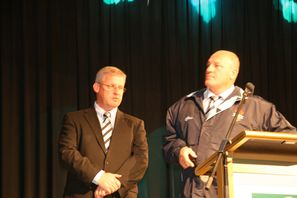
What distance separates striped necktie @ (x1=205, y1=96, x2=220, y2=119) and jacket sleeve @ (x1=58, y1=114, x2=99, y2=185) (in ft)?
2.82

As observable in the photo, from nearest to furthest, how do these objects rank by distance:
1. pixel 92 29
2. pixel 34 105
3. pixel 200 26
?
pixel 34 105 → pixel 92 29 → pixel 200 26

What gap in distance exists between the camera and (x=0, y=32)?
17.1 ft

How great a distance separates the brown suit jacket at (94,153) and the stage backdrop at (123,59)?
1.11 meters

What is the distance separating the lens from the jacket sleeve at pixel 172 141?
3668 mm

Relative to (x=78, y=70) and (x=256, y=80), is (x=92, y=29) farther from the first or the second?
(x=256, y=80)

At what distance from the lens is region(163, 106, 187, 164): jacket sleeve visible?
12.0 feet

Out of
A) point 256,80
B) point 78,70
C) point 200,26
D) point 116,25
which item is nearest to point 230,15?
point 200,26

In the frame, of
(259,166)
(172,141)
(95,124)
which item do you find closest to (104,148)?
(95,124)

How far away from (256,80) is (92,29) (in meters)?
1.85

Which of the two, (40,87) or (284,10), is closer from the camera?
(40,87)

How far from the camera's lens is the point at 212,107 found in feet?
12.7

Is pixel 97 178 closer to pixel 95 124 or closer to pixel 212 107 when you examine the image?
pixel 95 124

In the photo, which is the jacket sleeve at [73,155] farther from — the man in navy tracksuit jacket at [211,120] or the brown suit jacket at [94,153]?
the man in navy tracksuit jacket at [211,120]

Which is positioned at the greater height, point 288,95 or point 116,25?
point 116,25
